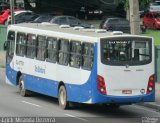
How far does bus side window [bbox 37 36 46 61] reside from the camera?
1009 inches

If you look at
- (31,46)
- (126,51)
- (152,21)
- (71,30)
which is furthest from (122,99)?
(152,21)

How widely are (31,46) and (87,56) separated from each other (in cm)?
446

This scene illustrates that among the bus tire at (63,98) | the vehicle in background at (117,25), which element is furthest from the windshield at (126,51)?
the vehicle in background at (117,25)

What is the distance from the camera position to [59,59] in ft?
80.4

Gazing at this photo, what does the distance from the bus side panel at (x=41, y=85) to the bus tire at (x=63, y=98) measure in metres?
0.38

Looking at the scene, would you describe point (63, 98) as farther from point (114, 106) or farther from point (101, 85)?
point (101, 85)

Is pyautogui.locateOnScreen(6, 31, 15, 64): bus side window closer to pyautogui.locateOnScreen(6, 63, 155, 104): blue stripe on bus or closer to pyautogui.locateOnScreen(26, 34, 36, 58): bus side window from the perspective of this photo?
pyautogui.locateOnScreen(26, 34, 36, 58): bus side window

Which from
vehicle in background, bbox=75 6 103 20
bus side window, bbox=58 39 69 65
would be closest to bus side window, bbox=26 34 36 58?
bus side window, bbox=58 39 69 65

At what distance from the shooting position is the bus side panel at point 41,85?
81.4 feet

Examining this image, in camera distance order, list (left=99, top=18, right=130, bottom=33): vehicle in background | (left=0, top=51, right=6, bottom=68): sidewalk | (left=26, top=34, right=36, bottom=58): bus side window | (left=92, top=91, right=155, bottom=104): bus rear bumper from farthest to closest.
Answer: (left=99, top=18, right=130, bottom=33): vehicle in background
(left=0, top=51, right=6, bottom=68): sidewalk
(left=26, top=34, right=36, bottom=58): bus side window
(left=92, top=91, right=155, bottom=104): bus rear bumper

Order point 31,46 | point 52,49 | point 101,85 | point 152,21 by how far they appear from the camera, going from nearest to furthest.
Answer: point 101,85, point 52,49, point 31,46, point 152,21

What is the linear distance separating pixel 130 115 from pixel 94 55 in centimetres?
235

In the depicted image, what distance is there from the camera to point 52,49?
2495 centimetres

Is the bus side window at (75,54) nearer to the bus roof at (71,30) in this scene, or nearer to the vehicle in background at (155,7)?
the bus roof at (71,30)
